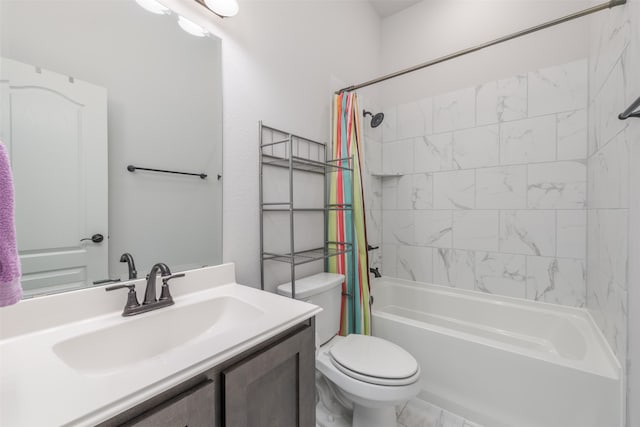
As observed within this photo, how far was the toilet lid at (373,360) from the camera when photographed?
118 centimetres

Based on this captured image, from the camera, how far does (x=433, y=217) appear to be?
2223mm

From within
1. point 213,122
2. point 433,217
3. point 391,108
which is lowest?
point 433,217

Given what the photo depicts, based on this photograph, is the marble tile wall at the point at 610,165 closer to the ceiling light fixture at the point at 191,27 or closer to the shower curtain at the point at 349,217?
the shower curtain at the point at 349,217

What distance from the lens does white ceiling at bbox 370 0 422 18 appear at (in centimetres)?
229

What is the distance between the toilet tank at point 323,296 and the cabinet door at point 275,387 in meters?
0.49

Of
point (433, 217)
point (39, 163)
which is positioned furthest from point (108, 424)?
point (433, 217)

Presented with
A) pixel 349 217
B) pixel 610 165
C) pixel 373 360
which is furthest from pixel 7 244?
pixel 610 165

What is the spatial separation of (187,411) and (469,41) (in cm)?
272

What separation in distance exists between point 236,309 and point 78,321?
47cm

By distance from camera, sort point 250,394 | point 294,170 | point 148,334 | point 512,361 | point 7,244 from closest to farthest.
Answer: point 7,244
point 250,394
point 148,334
point 512,361
point 294,170

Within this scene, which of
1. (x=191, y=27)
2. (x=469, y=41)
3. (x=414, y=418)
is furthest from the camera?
(x=469, y=41)

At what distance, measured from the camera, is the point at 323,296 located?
1.52 metres

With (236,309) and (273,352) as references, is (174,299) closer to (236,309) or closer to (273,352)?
(236,309)

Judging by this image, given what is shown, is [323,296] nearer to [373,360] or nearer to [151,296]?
[373,360]
